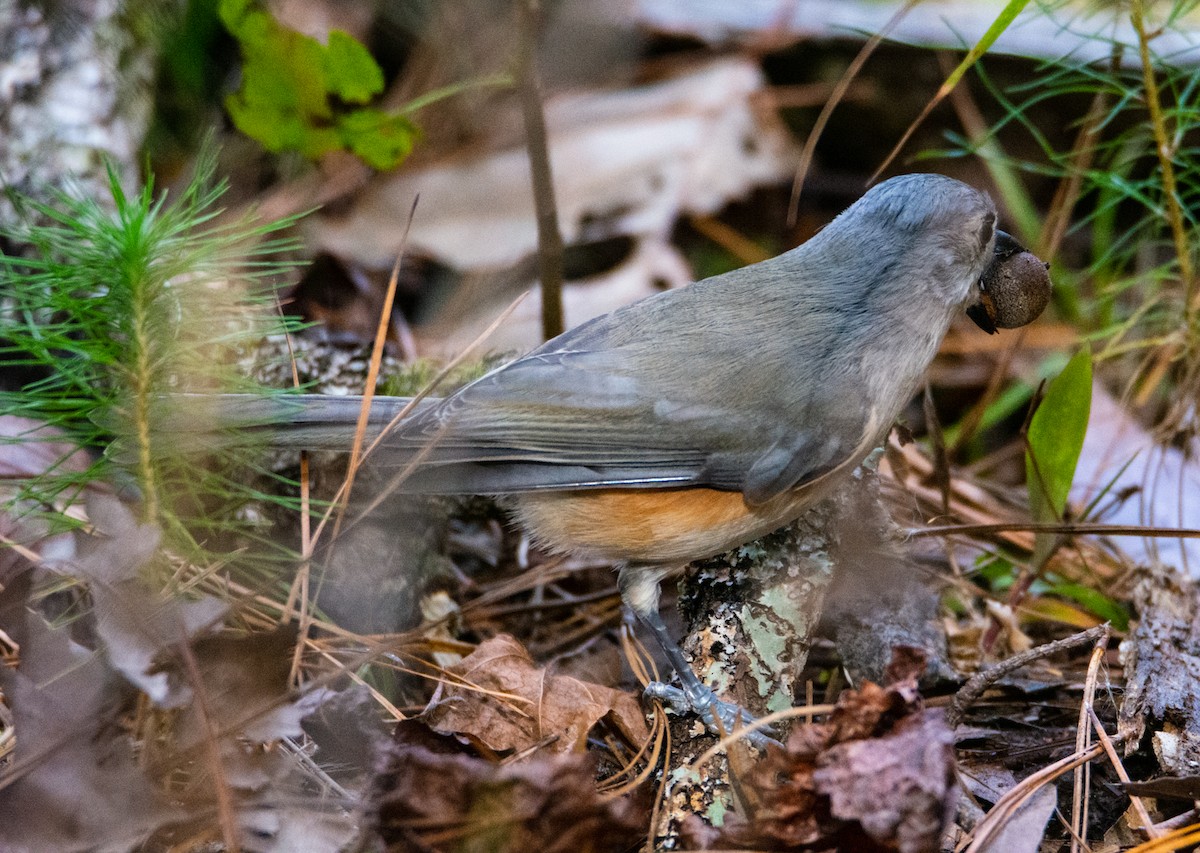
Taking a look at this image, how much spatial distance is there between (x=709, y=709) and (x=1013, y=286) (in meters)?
1.38

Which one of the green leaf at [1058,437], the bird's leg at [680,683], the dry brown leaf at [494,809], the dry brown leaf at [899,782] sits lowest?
the bird's leg at [680,683]

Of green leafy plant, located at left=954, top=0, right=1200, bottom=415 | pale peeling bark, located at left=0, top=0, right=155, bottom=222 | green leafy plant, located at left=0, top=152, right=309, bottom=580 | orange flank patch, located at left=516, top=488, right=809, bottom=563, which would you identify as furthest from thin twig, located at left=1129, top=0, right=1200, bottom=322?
pale peeling bark, located at left=0, top=0, right=155, bottom=222

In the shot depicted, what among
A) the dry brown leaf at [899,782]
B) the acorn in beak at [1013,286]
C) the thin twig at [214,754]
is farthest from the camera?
the acorn in beak at [1013,286]

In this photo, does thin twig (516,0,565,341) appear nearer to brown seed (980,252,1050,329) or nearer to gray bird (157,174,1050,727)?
gray bird (157,174,1050,727)

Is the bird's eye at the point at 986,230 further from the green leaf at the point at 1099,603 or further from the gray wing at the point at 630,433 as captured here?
the green leaf at the point at 1099,603

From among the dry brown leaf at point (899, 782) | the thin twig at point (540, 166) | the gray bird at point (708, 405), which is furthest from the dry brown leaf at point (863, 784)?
the thin twig at point (540, 166)

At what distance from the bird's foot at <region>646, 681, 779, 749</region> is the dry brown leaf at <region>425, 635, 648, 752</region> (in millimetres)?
123

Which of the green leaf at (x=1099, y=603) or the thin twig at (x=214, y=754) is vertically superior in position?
the thin twig at (x=214, y=754)

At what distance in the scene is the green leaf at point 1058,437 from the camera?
9.14ft

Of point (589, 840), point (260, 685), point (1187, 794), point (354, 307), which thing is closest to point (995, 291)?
point (1187, 794)

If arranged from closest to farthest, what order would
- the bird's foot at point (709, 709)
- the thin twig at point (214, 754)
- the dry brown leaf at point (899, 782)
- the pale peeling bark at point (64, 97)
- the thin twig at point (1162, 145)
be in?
the dry brown leaf at point (899, 782) < the thin twig at point (214, 754) < the bird's foot at point (709, 709) < the thin twig at point (1162, 145) < the pale peeling bark at point (64, 97)

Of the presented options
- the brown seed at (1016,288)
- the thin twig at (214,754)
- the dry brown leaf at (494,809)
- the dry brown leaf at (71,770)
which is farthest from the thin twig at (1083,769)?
the dry brown leaf at (71,770)

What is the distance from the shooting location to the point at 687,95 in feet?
17.8

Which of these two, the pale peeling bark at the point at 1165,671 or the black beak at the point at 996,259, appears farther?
the black beak at the point at 996,259
